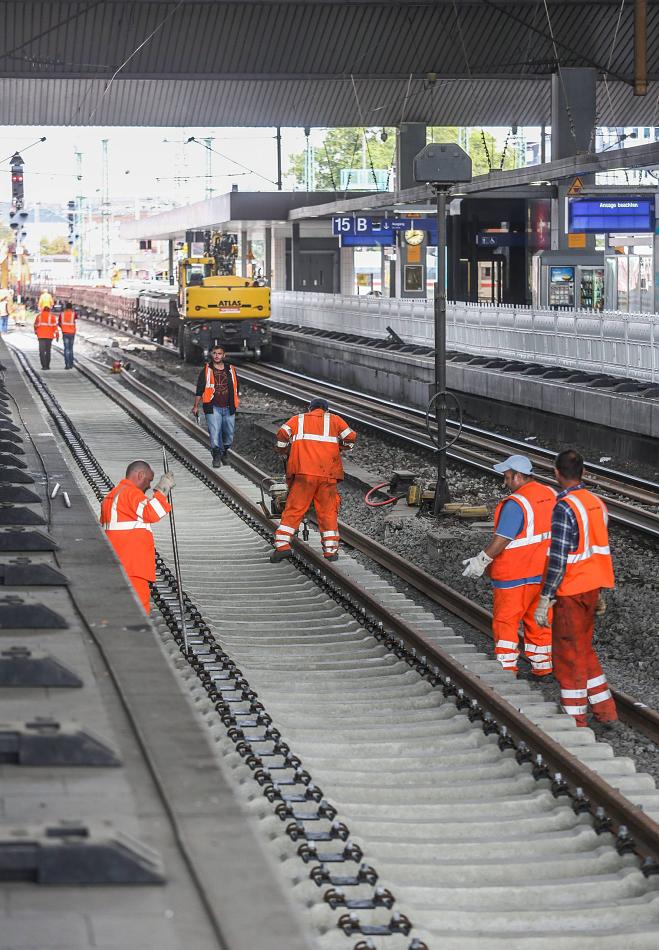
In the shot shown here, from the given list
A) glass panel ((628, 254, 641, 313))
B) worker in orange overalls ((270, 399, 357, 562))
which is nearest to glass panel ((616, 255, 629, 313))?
glass panel ((628, 254, 641, 313))

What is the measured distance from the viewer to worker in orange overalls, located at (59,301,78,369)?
3594cm

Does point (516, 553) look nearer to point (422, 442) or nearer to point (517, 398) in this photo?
point (422, 442)

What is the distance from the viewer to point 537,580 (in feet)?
31.5

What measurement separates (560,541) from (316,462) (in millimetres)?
4724

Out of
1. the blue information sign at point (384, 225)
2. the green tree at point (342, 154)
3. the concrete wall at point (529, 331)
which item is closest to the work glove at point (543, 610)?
the concrete wall at point (529, 331)

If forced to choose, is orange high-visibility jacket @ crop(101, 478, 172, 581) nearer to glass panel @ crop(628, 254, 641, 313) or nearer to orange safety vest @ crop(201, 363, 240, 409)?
orange safety vest @ crop(201, 363, 240, 409)

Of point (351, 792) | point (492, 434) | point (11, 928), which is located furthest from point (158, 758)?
point (492, 434)

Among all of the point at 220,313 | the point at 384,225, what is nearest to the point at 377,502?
the point at 220,313

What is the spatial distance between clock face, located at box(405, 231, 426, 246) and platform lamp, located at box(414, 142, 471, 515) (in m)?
25.4

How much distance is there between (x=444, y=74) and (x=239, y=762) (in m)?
34.9

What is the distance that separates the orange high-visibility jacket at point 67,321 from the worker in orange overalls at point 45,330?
31 cm

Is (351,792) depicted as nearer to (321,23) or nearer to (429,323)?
(429,323)

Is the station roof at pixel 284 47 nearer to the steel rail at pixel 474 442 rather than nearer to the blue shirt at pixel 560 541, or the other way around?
the steel rail at pixel 474 442

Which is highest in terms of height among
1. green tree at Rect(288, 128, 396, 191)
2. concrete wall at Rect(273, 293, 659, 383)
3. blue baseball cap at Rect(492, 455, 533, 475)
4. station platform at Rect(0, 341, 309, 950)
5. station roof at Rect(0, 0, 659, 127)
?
green tree at Rect(288, 128, 396, 191)
